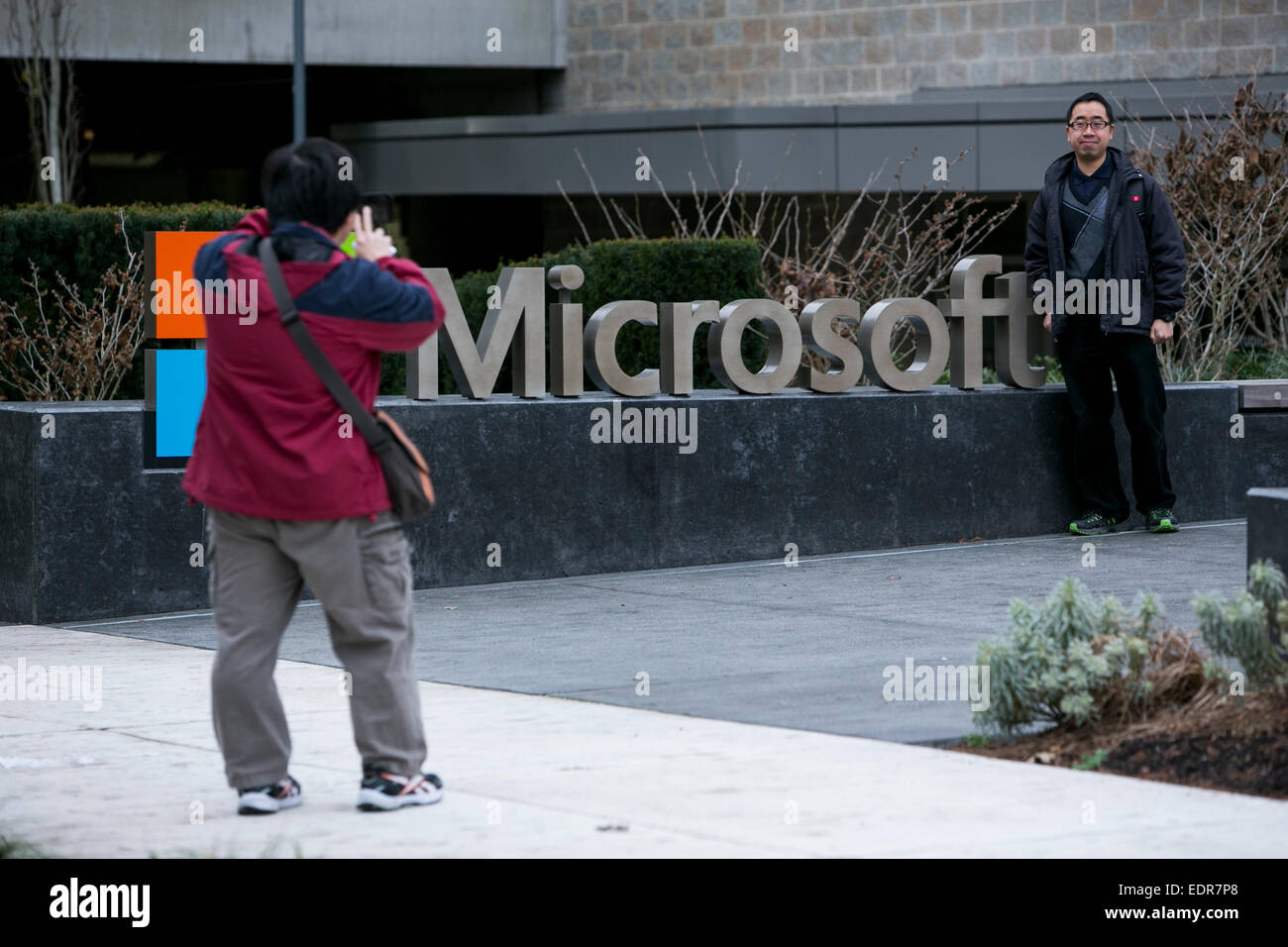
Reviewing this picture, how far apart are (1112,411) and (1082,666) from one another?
560cm

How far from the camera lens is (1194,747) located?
5.59 meters

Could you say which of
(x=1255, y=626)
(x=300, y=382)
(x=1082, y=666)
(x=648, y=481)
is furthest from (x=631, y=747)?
(x=648, y=481)

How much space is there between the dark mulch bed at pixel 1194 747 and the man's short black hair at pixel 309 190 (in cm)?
231

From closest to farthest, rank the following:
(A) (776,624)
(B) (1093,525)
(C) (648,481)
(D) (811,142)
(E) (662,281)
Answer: (A) (776,624) < (C) (648,481) < (B) (1093,525) < (E) (662,281) < (D) (811,142)

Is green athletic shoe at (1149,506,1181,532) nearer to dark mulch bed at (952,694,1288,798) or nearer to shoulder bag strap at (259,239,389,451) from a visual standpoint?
dark mulch bed at (952,694,1288,798)

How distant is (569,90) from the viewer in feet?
89.3

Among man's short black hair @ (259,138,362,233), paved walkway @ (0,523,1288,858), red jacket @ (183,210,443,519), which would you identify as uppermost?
man's short black hair @ (259,138,362,233)

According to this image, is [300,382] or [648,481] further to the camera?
[648,481]

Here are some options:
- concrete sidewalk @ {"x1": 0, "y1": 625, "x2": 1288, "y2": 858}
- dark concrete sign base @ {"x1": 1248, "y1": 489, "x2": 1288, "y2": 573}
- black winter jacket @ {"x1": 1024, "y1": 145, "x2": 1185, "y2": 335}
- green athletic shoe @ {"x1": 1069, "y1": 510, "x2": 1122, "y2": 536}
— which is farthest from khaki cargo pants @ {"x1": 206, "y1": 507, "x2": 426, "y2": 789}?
green athletic shoe @ {"x1": 1069, "y1": 510, "x2": 1122, "y2": 536}

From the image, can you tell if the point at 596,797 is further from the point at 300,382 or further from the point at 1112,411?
the point at 1112,411

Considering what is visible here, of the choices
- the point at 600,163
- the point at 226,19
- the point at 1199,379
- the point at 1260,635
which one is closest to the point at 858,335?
the point at 1199,379

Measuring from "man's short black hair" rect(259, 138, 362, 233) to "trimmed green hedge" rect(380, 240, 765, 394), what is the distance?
756cm

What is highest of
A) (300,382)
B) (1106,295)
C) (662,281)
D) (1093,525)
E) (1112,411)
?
(662,281)

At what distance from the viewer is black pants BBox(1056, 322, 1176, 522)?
36.0 ft
